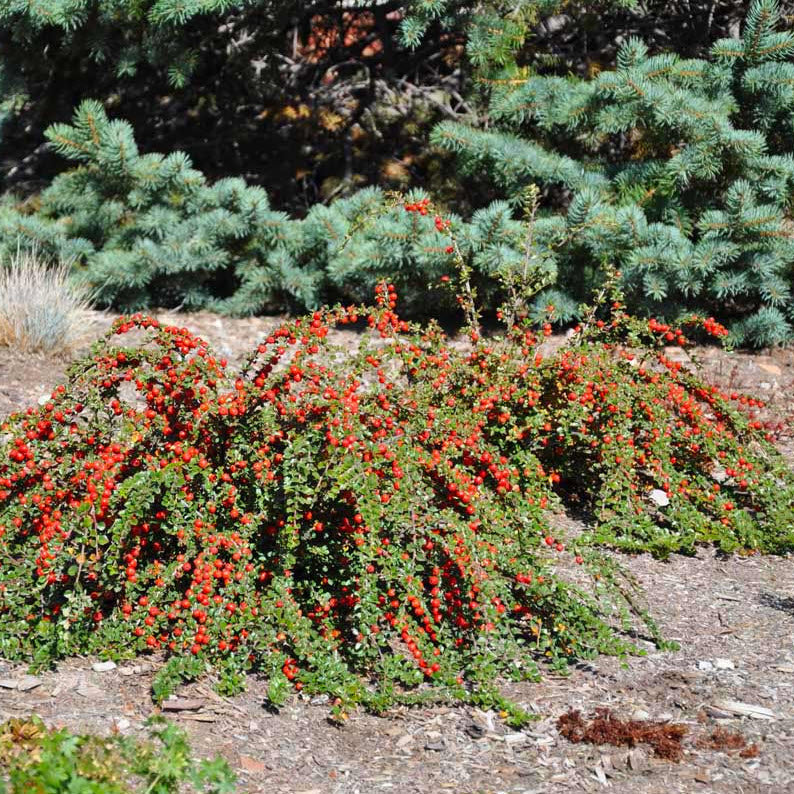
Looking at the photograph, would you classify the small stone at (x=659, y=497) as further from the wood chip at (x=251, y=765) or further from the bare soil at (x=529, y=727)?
the wood chip at (x=251, y=765)

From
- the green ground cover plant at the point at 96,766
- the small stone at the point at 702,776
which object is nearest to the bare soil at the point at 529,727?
the small stone at the point at 702,776

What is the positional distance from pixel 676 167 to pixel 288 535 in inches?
164

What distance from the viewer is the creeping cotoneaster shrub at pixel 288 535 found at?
3123 millimetres

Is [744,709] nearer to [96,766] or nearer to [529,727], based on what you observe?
[529,727]

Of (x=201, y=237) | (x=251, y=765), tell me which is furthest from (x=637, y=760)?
(x=201, y=237)

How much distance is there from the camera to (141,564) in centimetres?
344

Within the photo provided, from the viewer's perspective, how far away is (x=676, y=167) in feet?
20.6

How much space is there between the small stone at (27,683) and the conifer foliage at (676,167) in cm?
404

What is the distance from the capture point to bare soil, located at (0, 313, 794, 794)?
2744mm

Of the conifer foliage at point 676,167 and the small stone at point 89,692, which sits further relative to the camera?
the conifer foliage at point 676,167

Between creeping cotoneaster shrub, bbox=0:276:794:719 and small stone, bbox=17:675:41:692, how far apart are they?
0.07 metres

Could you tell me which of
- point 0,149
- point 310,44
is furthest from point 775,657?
point 0,149

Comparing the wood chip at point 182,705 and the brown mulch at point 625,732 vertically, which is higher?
the brown mulch at point 625,732

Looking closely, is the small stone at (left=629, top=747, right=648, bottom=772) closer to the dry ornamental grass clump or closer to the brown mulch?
the brown mulch
